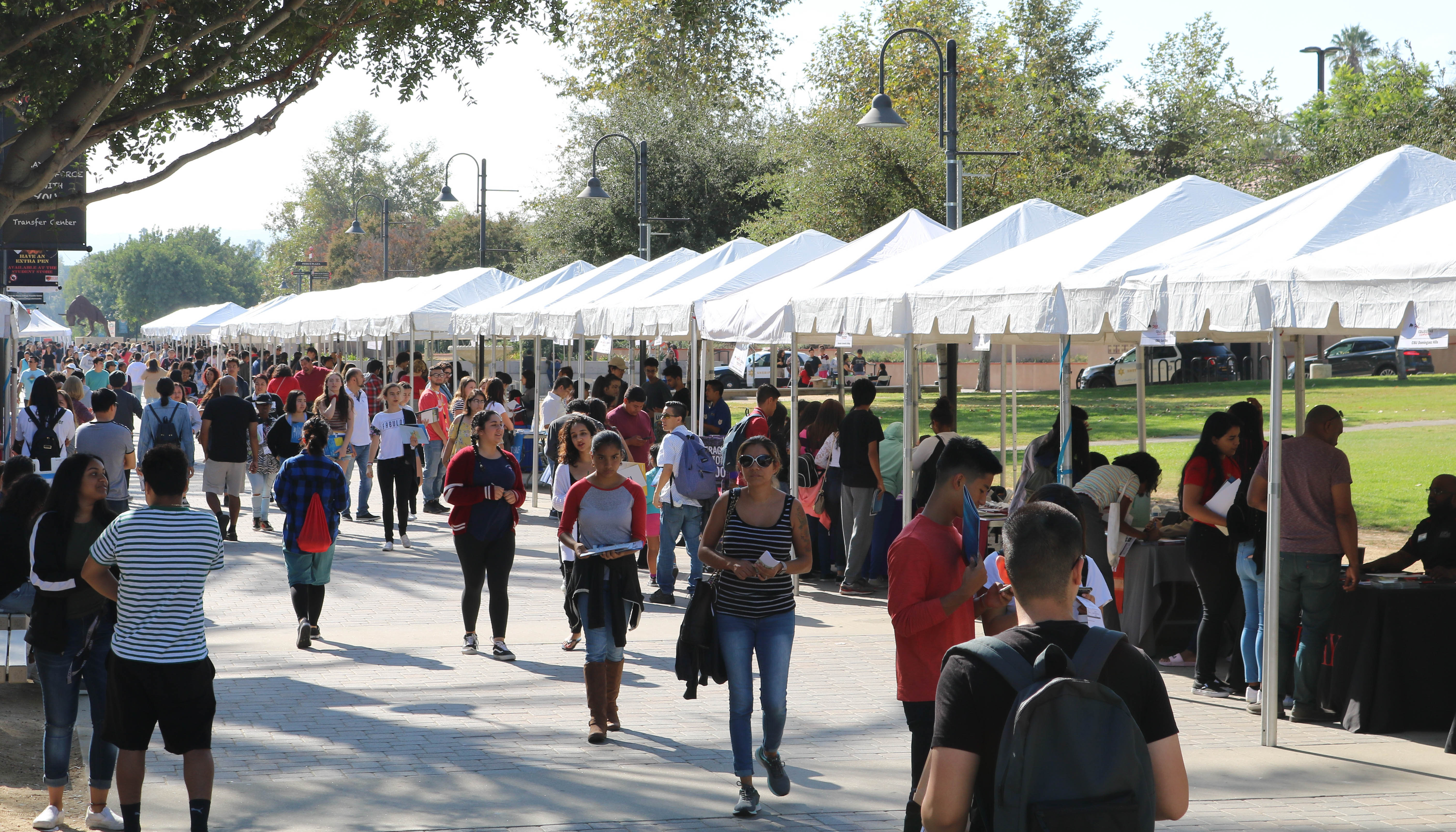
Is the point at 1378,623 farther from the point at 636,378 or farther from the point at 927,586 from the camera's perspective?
the point at 636,378

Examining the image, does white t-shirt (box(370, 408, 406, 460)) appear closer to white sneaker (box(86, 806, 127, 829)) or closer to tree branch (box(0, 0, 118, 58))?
tree branch (box(0, 0, 118, 58))

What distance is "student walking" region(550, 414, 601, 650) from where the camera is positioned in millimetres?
7809

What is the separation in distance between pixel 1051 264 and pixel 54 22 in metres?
6.23

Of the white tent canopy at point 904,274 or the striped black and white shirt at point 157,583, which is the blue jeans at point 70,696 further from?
the white tent canopy at point 904,274

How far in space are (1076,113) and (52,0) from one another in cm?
3866

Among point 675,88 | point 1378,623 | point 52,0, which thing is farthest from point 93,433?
point 675,88

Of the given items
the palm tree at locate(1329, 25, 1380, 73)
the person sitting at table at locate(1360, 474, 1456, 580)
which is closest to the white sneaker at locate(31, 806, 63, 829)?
the person sitting at table at locate(1360, 474, 1456, 580)

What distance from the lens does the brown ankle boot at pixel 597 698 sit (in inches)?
286

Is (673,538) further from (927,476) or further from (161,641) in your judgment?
(161,641)

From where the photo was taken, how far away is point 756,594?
6031 mm

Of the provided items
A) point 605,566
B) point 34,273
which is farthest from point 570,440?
point 34,273

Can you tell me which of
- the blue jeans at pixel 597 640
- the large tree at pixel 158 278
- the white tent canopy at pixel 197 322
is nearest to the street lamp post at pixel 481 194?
the white tent canopy at pixel 197 322

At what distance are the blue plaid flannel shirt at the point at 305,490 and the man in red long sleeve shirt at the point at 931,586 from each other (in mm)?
6008

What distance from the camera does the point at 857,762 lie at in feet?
22.7
